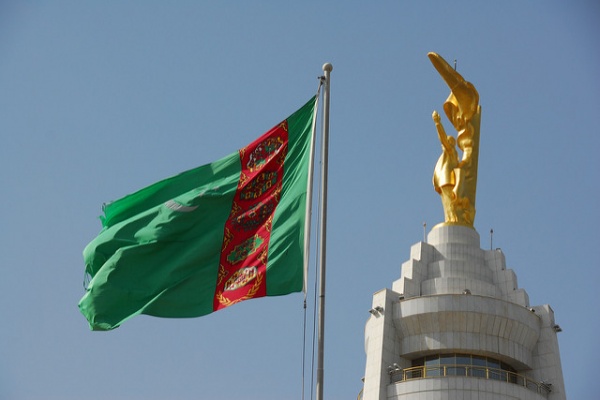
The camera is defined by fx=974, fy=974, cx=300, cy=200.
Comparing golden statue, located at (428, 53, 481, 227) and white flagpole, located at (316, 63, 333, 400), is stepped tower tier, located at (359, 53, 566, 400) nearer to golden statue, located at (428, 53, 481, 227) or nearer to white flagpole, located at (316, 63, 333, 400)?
golden statue, located at (428, 53, 481, 227)

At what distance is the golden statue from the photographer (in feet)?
149

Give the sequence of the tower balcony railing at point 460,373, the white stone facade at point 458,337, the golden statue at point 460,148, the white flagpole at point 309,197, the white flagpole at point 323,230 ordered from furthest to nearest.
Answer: the golden statue at point 460,148 → the tower balcony railing at point 460,373 → the white stone facade at point 458,337 → the white flagpole at point 309,197 → the white flagpole at point 323,230

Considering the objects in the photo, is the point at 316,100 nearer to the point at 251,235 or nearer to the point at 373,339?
the point at 251,235

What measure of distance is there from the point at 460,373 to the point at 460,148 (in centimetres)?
1269

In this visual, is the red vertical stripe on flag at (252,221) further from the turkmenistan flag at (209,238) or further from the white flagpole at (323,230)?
the white flagpole at (323,230)

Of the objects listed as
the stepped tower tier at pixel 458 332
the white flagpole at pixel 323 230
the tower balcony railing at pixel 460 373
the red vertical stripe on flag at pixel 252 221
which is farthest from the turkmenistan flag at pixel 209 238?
the tower balcony railing at pixel 460 373

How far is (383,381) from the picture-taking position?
39.9 m

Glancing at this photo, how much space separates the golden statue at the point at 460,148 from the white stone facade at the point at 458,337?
3.04 metres

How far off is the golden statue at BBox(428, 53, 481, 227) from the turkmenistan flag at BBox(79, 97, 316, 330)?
21821 millimetres

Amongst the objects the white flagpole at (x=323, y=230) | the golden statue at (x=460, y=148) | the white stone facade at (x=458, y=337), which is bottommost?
the white flagpole at (x=323, y=230)

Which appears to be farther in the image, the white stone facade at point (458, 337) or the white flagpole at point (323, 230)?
the white stone facade at point (458, 337)

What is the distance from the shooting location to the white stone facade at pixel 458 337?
39156 millimetres

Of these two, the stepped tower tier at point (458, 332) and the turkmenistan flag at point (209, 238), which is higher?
the stepped tower tier at point (458, 332)

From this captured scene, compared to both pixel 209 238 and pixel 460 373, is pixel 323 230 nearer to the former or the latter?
pixel 209 238
